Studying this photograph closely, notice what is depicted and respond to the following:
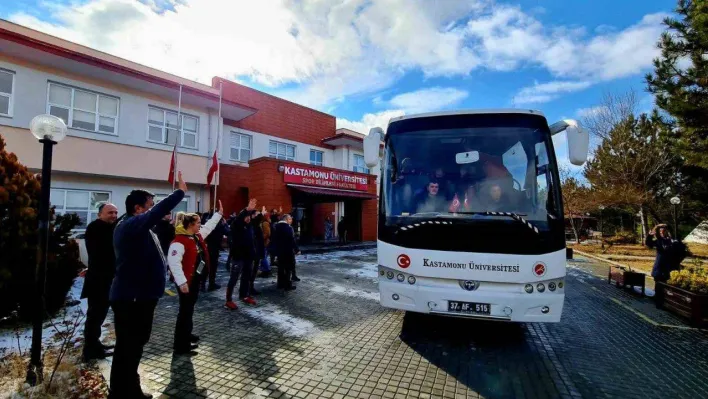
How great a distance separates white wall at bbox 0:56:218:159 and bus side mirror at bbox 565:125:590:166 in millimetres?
14931

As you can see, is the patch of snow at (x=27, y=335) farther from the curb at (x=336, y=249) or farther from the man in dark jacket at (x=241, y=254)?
the curb at (x=336, y=249)

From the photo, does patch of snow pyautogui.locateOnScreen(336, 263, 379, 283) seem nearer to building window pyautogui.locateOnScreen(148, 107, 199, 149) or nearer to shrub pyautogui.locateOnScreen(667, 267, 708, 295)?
shrub pyautogui.locateOnScreen(667, 267, 708, 295)

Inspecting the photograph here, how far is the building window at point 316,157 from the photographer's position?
22.3 metres

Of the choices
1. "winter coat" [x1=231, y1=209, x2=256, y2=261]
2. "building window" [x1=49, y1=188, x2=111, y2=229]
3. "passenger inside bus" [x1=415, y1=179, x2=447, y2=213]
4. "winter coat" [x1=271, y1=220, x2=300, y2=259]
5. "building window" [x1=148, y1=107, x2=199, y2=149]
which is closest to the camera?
"passenger inside bus" [x1=415, y1=179, x2=447, y2=213]

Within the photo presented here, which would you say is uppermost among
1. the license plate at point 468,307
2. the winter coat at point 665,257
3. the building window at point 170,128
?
the building window at point 170,128

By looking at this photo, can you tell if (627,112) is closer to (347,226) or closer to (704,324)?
(347,226)

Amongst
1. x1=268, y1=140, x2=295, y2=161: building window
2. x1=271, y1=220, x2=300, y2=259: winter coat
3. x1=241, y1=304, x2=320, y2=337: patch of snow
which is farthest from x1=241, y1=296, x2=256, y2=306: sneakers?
x1=268, y1=140, x2=295, y2=161: building window

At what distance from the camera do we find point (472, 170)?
185 inches

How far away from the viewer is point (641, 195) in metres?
21.8

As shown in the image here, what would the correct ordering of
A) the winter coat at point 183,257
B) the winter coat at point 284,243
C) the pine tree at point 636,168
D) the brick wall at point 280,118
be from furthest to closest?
the pine tree at point 636,168
the brick wall at point 280,118
the winter coat at point 284,243
the winter coat at point 183,257

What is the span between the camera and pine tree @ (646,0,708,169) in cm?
1246

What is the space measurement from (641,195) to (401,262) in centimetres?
2524

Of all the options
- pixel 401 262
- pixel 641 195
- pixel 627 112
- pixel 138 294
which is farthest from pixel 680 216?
pixel 138 294

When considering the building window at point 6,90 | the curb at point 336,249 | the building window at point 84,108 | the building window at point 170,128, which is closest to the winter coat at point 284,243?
the curb at point 336,249
